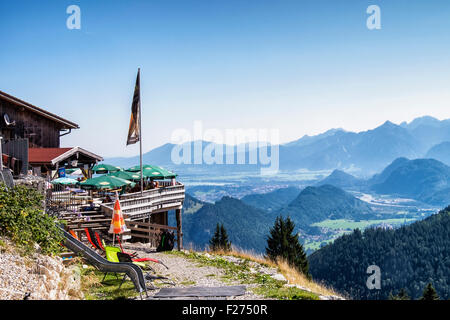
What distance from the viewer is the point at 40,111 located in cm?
2703

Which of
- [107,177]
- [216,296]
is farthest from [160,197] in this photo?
[216,296]

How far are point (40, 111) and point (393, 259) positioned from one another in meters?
151

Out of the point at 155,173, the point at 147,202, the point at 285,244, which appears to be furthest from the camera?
the point at 285,244

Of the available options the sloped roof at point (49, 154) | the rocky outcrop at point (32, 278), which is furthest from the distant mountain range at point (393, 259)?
the rocky outcrop at point (32, 278)

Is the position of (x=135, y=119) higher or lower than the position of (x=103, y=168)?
higher

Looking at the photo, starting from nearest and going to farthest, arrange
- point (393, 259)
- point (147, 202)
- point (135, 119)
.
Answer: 1. point (147, 202)
2. point (135, 119)
3. point (393, 259)

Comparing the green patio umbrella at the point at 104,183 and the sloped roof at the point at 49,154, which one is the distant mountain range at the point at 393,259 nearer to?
the sloped roof at the point at 49,154

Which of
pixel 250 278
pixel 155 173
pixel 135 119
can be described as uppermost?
pixel 135 119

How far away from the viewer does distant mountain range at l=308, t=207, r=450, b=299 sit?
139250 millimetres

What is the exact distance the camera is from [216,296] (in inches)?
372

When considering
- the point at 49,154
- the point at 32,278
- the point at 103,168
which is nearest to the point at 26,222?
the point at 32,278

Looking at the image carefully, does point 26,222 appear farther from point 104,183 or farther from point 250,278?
point 104,183

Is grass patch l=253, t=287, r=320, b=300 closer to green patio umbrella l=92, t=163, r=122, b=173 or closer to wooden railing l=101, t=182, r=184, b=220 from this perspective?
wooden railing l=101, t=182, r=184, b=220

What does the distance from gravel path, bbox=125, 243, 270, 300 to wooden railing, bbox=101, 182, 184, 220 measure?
3547mm
